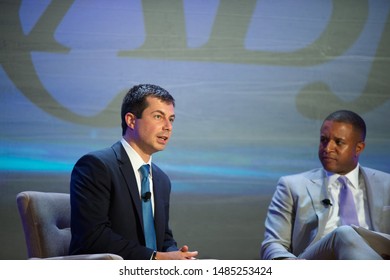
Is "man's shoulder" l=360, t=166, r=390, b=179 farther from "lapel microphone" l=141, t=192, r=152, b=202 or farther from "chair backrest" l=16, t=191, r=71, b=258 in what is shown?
"chair backrest" l=16, t=191, r=71, b=258

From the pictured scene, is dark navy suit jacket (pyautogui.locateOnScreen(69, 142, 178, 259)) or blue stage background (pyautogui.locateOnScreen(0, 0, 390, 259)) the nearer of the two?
dark navy suit jacket (pyautogui.locateOnScreen(69, 142, 178, 259))

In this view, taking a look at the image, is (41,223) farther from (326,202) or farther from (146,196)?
(326,202)

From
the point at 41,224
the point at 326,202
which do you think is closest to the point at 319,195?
the point at 326,202

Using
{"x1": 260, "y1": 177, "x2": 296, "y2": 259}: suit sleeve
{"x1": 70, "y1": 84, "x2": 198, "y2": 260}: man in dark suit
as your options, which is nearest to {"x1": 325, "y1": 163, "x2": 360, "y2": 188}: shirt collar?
{"x1": 260, "y1": 177, "x2": 296, "y2": 259}: suit sleeve

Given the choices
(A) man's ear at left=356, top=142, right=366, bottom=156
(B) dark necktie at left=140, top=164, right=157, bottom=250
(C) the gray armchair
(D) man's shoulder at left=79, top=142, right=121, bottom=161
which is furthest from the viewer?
(A) man's ear at left=356, top=142, right=366, bottom=156

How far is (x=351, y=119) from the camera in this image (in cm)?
445

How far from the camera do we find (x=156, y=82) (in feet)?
14.7

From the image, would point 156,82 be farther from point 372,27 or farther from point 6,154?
point 372,27

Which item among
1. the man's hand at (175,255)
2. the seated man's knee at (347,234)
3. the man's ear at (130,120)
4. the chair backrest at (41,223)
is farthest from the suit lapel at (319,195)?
the chair backrest at (41,223)

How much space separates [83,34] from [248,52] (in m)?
1.17

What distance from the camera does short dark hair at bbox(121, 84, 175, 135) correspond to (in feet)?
13.5

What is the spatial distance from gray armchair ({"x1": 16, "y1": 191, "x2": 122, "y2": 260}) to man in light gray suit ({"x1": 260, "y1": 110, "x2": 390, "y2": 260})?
50.5 inches

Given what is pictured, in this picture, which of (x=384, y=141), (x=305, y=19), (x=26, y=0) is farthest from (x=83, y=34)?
(x=384, y=141)

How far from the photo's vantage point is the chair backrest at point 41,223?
3.44 meters
